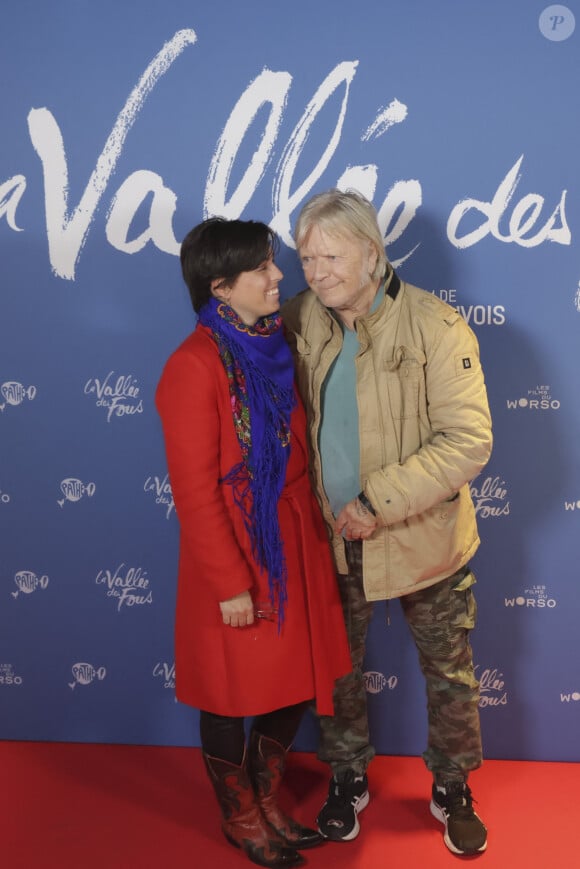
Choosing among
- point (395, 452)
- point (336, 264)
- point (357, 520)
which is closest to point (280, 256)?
point (336, 264)

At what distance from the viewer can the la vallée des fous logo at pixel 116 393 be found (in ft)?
9.18

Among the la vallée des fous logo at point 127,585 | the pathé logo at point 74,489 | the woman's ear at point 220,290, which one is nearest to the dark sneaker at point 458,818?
the la vallée des fous logo at point 127,585

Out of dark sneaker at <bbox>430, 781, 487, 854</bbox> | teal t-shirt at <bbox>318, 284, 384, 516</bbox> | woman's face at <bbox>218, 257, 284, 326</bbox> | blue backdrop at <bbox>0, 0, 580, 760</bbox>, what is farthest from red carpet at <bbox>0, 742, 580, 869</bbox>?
woman's face at <bbox>218, 257, 284, 326</bbox>

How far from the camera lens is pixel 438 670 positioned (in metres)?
2.49

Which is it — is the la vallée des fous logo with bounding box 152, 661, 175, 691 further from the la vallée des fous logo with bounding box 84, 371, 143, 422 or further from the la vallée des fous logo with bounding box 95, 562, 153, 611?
the la vallée des fous logo with bounding box 84, 371, 143, 422

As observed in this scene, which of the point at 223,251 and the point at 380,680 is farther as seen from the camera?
the point at 380,680

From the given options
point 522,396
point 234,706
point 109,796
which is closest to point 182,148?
point 522,396

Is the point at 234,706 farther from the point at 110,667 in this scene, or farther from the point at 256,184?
the point at 256,184

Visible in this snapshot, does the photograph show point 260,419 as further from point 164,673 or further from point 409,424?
point 164,673

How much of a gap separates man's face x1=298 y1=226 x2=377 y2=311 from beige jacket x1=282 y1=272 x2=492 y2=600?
0.09 metres

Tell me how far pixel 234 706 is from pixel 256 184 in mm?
1453

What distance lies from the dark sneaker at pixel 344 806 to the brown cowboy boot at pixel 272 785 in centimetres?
4

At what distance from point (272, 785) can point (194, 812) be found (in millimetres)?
352

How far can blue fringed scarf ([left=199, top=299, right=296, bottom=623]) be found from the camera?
216 cm
